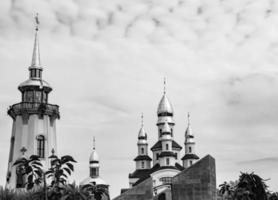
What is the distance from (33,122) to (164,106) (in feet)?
140

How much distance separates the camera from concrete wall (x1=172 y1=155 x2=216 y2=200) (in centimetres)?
2769

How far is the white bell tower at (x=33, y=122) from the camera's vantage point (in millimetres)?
68000

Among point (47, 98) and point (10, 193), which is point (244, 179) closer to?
point (10, 193)

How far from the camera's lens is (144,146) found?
10969cm

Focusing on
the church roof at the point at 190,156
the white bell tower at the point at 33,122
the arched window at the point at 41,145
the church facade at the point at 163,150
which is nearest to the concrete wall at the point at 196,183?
the white bell tower at the point at 33,122

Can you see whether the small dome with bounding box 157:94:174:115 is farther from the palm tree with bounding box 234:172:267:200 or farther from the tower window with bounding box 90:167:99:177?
the palm tree with bounding box 234:172:267:200

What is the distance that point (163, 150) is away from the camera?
326ft

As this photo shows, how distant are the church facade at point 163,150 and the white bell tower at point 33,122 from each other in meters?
30.6

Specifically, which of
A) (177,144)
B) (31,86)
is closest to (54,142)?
(31,86)

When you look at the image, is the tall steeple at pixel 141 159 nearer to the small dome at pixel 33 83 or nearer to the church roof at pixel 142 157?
the church roof at pixel 142 157

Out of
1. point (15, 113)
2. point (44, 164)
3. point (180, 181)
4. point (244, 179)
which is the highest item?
point (15, 113)

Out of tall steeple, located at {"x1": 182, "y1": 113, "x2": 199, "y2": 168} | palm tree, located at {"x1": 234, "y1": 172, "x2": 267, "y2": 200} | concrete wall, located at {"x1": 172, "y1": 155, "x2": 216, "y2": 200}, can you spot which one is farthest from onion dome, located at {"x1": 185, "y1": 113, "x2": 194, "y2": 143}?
concrete wall, located at {"x1": 172, "y1": 155, "x2": 216, "y2": 200}

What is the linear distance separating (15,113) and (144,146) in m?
43.4

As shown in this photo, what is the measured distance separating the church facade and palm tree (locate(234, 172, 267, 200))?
49481mm
